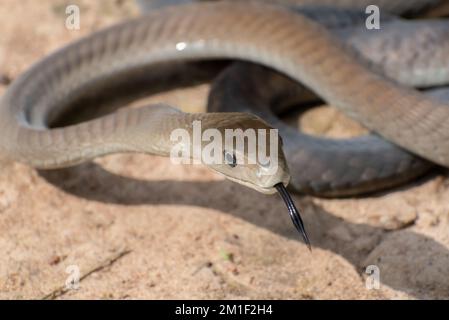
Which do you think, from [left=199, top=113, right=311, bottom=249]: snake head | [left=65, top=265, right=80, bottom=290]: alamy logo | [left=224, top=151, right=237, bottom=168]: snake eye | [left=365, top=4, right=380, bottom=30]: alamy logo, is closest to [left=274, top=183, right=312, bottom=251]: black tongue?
[left=199, top=113, right=311, bottom=249]: snake head

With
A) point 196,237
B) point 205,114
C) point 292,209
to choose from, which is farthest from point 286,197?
point 196,237

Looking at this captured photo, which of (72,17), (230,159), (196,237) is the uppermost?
(72,17)

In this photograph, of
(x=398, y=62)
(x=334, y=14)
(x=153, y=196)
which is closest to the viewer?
(x=153, y=196)

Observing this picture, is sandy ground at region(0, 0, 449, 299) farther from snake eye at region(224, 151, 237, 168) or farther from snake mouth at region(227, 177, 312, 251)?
snake eye at region(224, 151, 237, 168)

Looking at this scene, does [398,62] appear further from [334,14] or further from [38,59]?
[38,59]

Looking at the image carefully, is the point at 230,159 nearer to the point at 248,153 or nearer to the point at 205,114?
the point at 248,153
